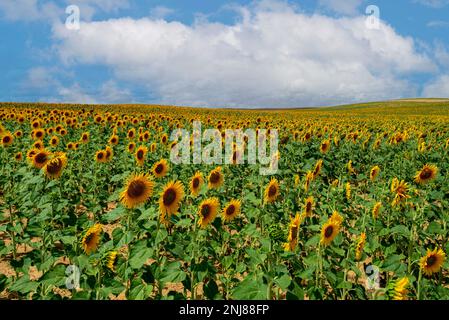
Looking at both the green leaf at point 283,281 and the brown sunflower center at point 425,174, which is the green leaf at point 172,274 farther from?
the brown sunflower center at point 425,174

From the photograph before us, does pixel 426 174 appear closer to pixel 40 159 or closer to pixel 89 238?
pixel 89 238

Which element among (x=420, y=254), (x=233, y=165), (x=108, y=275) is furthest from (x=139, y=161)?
(x=420, y=254)

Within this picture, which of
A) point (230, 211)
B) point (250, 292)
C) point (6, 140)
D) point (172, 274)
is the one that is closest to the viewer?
point (250, 292)

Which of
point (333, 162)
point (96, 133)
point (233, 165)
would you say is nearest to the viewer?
point (233, 165)

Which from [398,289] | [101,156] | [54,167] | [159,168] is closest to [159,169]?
[159,168]

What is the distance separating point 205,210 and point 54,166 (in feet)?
10.1

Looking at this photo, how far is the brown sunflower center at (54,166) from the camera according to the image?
606 cm

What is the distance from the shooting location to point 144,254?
3537 millimetres

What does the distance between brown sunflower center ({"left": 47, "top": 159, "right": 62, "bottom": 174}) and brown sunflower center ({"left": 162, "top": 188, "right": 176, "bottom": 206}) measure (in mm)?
2782

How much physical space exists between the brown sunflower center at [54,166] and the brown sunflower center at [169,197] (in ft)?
9.13

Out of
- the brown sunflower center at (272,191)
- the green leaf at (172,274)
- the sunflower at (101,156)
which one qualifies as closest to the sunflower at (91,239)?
the green leaf at (172,274)

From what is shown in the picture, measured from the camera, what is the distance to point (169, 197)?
14.2 ft
